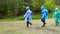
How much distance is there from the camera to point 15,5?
103ft

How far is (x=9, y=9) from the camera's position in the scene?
1241 inches

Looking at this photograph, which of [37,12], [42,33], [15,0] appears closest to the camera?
[42,33]

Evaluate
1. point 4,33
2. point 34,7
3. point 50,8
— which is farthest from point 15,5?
point 4,33

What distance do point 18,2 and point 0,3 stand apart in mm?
2424

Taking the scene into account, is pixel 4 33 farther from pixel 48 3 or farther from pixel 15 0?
pixel 48 3

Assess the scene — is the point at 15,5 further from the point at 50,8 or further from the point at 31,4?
the point at 50,8

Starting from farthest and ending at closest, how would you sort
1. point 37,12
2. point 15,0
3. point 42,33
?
1. point 37,12
2. point 15,0
3. point 42,33

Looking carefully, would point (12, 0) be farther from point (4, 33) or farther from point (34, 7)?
point (4, 33)

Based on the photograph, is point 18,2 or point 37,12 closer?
point 18,2

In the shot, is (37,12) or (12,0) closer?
(12,0)

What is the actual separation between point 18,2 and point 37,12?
3.73m

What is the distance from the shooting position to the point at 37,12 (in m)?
33.7

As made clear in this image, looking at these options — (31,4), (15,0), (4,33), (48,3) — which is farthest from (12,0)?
(4,33)

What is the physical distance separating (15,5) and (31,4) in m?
2.53
